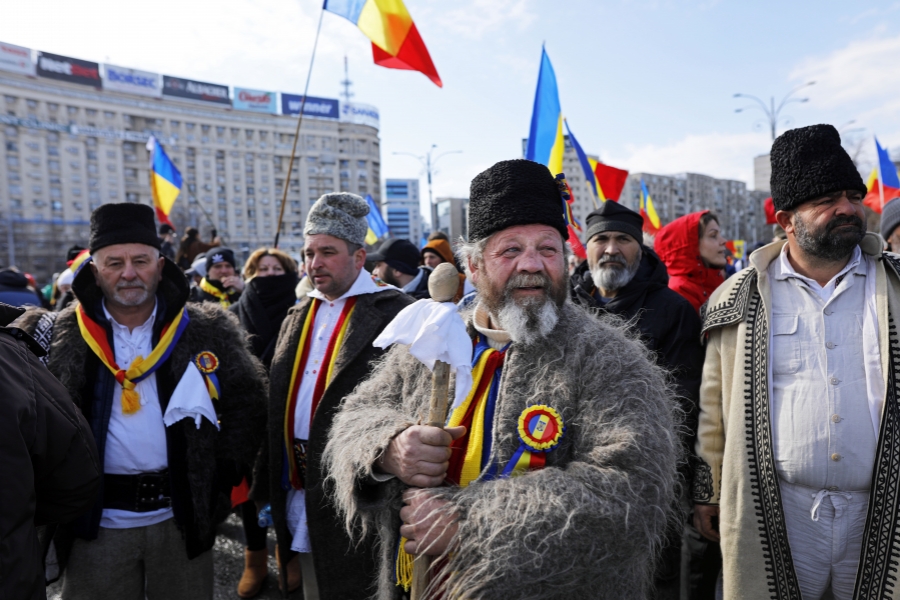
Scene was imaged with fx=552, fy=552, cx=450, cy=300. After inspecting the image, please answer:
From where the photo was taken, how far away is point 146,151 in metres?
79.1

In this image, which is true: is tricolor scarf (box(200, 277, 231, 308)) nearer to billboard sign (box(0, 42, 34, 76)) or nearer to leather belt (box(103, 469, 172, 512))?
leather belt (box(103, 469, 172, 512))

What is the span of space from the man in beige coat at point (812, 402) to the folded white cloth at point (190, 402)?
2261 mm

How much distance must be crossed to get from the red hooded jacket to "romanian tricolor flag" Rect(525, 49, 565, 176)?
1.74m

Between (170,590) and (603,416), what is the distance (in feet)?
7.36

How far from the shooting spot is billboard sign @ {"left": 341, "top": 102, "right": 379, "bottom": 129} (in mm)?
93625

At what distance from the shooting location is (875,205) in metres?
8.55

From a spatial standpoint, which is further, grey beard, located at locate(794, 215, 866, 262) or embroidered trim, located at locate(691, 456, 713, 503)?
embroidered trim, located at locate(691, 456, 713, 503)

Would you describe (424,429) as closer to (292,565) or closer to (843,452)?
(843,452)

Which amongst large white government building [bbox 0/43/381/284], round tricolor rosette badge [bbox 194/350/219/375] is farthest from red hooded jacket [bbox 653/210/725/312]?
large white government building [bbox 0/43/381/284]

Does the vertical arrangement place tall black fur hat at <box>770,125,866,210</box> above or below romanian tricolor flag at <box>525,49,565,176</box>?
below

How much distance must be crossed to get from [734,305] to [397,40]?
3.91 meters

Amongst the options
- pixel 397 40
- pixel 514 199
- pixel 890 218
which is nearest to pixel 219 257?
pixel 397 40

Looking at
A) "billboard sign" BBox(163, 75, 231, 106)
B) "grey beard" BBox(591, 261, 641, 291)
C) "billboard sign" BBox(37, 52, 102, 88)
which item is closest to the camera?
"grey beard" BBox(591, 261, 641, 291)

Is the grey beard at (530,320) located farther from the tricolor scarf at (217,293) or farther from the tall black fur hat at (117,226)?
the tricolor scarf at (217,293)
